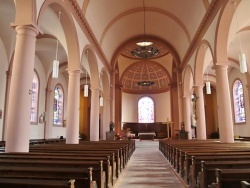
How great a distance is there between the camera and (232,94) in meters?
19.3

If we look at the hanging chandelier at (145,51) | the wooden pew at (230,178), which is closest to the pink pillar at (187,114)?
the hanging chandelier at (145,51)

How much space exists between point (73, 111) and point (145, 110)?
17642mm

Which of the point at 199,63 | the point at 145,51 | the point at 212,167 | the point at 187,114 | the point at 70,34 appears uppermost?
the point at 145,51

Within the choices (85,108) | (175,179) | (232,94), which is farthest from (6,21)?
(232,94)

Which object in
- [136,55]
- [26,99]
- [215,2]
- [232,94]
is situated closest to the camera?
[26,99]

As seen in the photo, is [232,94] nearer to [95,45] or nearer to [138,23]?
[138,23]

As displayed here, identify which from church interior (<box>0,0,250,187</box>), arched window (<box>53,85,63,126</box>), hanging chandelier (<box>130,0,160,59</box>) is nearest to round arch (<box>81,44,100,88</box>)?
church interior (<box>0,0,250,187</box>)

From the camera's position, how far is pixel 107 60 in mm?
16266

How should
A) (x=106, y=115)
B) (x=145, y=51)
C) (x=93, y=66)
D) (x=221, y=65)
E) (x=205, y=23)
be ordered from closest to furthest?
(x=221, y=65) < (x=205, y=23) < (x=93, y=66) < (x=106, y=115) < (x=145, y=51)

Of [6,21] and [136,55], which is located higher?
[136,55]

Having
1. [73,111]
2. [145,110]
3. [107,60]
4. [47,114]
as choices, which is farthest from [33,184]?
[145,110]

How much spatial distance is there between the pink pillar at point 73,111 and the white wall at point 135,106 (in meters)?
16.0

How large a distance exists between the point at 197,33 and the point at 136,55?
10480 millimetres

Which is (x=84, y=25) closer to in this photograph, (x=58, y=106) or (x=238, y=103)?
(x=58, y=106)
